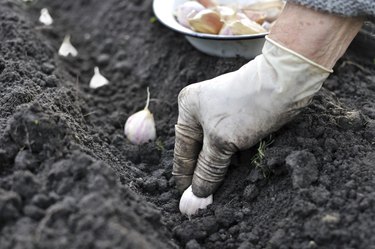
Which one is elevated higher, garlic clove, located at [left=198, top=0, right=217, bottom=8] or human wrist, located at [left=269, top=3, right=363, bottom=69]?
human wrist, located at [left=269, top=3, right=363, bottom=69]

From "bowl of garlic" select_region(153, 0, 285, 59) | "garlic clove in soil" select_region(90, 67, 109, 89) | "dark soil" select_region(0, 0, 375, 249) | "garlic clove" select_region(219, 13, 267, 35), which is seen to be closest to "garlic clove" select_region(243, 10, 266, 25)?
"bowl of garlic" select_region(153, 0, 285, 59)

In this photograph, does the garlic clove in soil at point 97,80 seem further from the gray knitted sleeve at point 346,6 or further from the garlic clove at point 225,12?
the gray knitted sleeve at point 346,6

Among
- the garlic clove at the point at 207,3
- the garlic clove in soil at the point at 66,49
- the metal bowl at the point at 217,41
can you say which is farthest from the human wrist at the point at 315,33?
the garlic clove in soil at the point at 66,49

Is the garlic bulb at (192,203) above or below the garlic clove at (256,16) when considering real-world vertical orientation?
below

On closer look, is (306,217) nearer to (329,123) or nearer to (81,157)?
(329,123)

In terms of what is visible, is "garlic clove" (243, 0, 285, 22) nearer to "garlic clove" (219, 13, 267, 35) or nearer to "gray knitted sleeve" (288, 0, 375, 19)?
"garlic clove" (219, 13, 267, 35)

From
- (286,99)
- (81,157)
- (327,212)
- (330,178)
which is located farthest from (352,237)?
(81,157)
